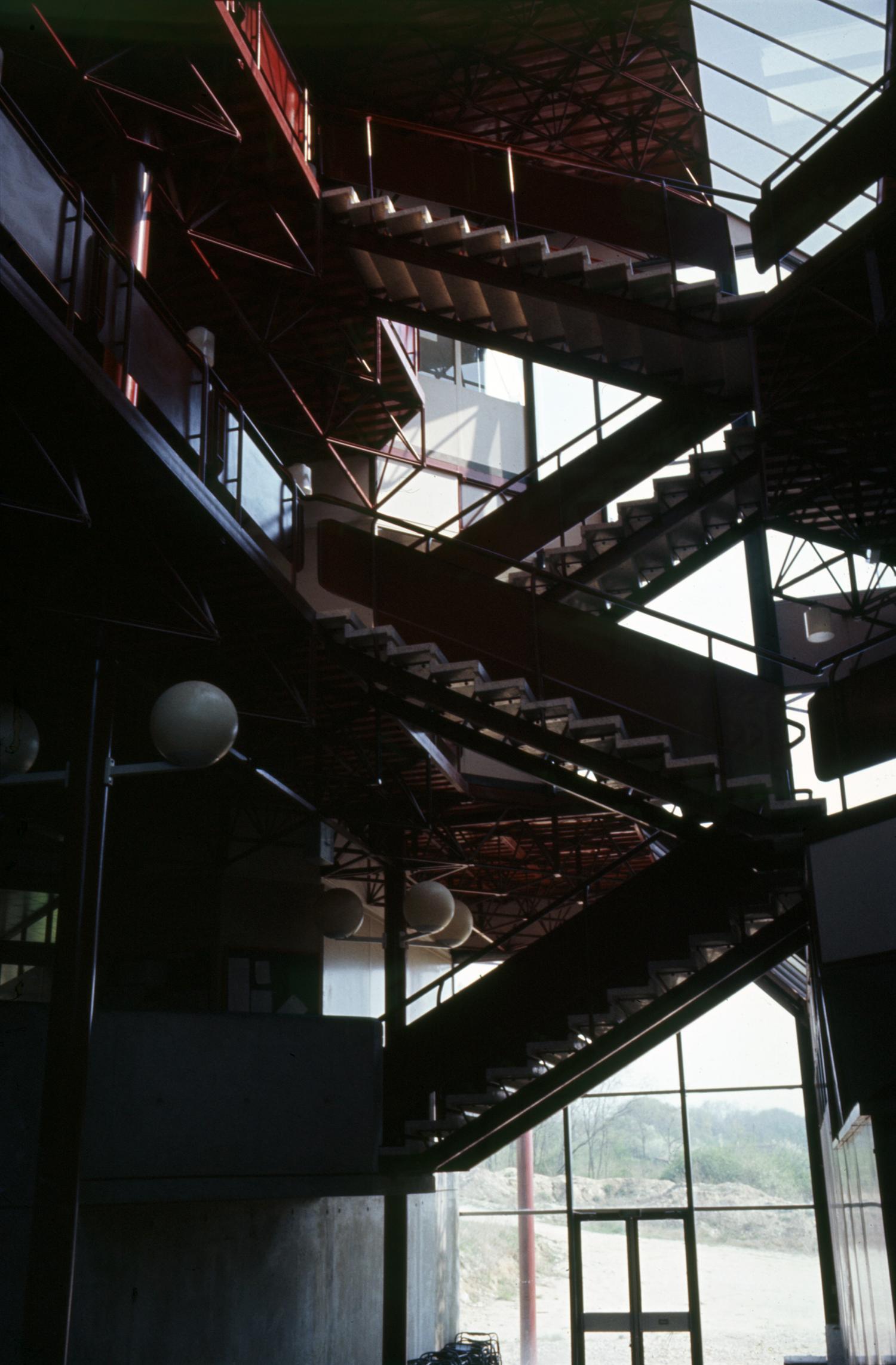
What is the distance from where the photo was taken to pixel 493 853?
71.4ft

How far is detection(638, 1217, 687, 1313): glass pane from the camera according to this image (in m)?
22.8

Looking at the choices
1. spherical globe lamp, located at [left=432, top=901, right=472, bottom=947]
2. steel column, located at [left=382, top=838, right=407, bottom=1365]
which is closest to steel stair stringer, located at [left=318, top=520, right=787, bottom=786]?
steel column, located at [left=382, top=838, right=407, bottom=1365]

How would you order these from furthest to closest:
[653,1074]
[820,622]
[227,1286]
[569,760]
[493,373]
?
1. [653,1074]
2. [493,373]
3. [227,1286]
4. [820,622]
5. [569,760]

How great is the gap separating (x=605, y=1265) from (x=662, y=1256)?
1.98m

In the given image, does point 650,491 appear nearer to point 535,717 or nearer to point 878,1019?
point 535,717

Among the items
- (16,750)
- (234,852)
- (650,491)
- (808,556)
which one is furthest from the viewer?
(650,491)

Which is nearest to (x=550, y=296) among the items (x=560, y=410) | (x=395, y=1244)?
(x=560, y=410)

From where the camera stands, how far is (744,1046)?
24.8 metres

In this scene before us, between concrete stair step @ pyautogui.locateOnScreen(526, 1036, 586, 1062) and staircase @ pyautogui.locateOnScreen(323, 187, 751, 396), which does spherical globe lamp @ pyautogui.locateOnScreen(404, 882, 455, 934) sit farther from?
staircase @ pyautogui.locateOnScreen(323, 187, 751, 396)

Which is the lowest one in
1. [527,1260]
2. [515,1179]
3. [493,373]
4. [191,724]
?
[527,1260]

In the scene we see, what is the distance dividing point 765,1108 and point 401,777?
1357 centimetres

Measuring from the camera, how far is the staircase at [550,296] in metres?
12.3

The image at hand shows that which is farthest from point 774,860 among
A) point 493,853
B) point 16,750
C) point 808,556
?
point 493,853

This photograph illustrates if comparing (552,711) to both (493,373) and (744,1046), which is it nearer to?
(493,373)
